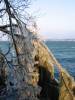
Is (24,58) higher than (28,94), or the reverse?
(24,58)

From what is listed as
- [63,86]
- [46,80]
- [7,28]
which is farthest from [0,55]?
[46,80]

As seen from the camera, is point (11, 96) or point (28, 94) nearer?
point (28, 94)

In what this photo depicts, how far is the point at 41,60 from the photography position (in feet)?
65.2

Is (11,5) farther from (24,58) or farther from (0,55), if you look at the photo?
(0,55)

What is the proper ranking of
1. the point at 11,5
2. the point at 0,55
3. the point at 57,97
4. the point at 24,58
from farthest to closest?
the point at 57,97 < the point at 0,55 < the point at 24,58 < the point at 11,5

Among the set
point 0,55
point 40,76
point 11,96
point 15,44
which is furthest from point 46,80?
point 15,44

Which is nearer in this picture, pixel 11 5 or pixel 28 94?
pixel 11 5

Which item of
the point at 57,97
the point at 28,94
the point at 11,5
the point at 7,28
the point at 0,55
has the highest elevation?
the point at 11,5

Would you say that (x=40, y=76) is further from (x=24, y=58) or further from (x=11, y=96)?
(x=24, y=58)

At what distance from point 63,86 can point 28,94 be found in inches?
170

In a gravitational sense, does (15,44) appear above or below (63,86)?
above

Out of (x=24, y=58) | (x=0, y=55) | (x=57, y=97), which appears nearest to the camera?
(x=24, y=58)

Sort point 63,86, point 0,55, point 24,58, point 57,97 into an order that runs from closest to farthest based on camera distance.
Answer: point 24,58 → point 0,55 → point 63,86 → point 57,97

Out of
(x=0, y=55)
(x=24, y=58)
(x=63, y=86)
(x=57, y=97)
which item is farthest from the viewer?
(x=57, y=97)
